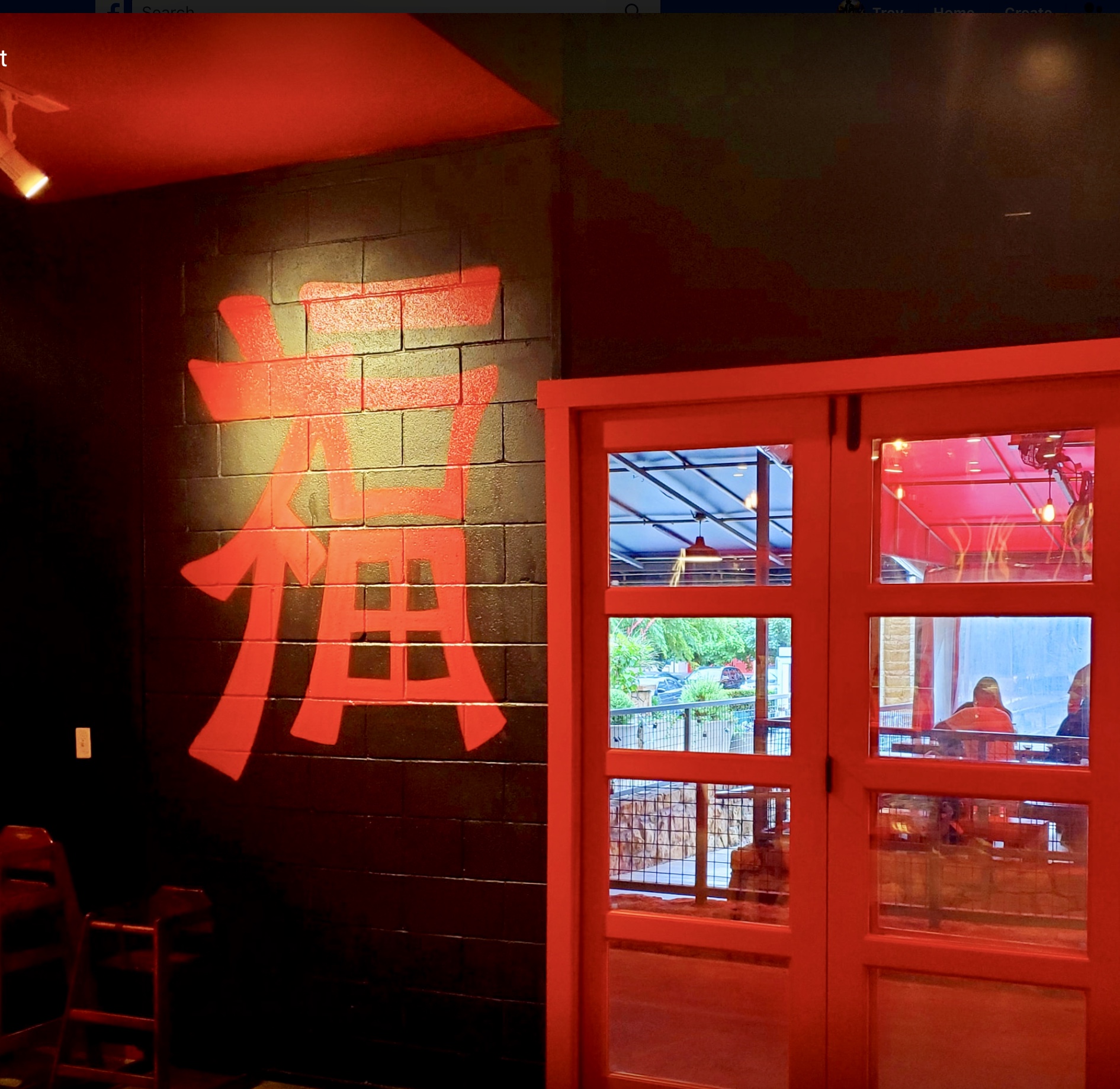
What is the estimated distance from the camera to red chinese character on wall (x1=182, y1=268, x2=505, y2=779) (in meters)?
3.47

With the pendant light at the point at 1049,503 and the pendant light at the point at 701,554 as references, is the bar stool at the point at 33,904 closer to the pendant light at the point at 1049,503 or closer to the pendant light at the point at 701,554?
the pendant light at the point at 701,554

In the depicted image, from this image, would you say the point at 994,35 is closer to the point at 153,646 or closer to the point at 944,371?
the point at 944,371

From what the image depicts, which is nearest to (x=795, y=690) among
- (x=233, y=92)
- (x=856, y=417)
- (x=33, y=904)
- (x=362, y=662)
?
(x=856, y=417)

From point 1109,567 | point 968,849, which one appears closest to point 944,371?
point 1109,567

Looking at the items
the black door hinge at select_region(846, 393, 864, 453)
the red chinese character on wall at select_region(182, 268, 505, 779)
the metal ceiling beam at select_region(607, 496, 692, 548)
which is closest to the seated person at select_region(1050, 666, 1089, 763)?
the black door hinge at select_region(846, 393, 864, 453)

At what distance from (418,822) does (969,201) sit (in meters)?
2.40

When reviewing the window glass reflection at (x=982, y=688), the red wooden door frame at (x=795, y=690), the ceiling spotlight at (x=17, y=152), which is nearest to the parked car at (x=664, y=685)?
the red wooden door frame at (x=795, y=690)

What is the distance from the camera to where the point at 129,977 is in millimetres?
3846

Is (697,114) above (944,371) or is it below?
above

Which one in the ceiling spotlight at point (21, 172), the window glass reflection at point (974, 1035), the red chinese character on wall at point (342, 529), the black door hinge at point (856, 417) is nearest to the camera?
the window glass reflection at point (974, 1035)

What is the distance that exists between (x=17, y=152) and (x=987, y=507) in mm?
3141

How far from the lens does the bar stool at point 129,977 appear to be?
326 cm

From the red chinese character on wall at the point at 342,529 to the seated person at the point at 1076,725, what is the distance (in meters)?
1.58

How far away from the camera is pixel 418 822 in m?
3.51
